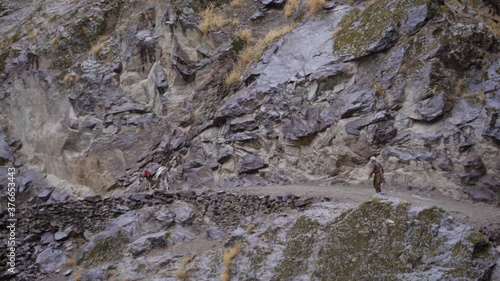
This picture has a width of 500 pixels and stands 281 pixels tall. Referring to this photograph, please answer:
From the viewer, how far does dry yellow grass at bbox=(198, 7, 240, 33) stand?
20766 millimetres

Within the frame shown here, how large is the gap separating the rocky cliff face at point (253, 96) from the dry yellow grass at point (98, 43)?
73 millimetres

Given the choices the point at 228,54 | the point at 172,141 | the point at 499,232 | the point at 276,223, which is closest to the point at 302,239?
the point at 276,223

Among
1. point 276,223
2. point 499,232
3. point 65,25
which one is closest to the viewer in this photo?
point 499,232

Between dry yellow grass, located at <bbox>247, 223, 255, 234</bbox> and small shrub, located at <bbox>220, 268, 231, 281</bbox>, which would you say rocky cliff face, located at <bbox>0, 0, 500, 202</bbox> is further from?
small shrub, located at <bbox>220, 268, 231, 281</bbox>

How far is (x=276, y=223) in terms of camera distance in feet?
38.4

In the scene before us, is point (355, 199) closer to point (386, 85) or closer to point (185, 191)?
point (386, 85)

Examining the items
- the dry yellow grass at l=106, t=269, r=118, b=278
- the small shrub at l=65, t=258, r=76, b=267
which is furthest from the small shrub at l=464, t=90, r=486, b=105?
the small shrub at l=65, t=258, r=76, b=267

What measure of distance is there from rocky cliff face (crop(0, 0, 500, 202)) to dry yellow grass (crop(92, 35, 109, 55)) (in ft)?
0.24

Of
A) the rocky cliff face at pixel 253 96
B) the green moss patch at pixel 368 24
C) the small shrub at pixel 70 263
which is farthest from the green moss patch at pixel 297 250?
the small shrub at pixel 70 263

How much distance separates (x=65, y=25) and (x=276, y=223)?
17.4 meters

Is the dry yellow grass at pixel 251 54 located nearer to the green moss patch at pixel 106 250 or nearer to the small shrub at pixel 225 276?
the green moss patch at pixel 106 250

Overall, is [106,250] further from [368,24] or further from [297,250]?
[368,24]

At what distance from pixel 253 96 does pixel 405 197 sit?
22.6 ft

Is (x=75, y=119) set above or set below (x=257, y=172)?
above
